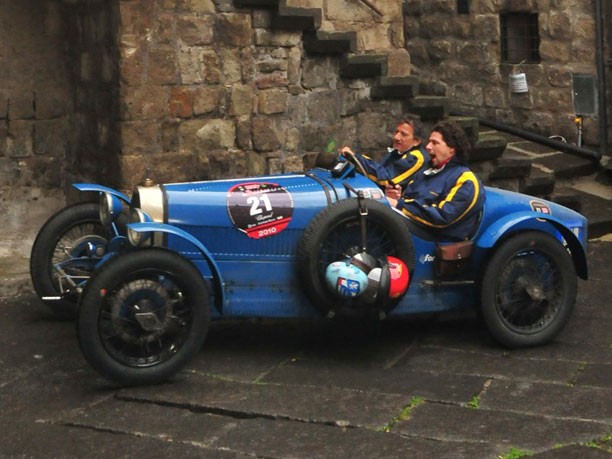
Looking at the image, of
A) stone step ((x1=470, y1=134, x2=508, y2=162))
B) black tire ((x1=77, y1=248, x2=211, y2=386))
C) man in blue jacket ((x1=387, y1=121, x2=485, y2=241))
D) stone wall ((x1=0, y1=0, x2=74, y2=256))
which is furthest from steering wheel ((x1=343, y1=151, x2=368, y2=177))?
stone wall ((x1=0, y1=0, x2=74, y2=256))

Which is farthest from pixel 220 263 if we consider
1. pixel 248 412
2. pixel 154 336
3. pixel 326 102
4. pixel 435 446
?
pixel 326 102

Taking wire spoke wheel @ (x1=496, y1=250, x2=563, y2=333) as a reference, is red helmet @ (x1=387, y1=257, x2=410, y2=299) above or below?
above

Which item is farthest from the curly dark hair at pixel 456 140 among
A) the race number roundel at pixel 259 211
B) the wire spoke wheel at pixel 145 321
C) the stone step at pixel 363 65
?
the stone step at pixel 363 65

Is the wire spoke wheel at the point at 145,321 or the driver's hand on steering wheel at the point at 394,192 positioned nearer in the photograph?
the wire spoke wheel at the point at 145,321

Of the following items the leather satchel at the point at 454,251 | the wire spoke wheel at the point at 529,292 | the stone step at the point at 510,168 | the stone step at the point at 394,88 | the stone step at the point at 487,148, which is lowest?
the wire spoke wheel at the point at 529,292

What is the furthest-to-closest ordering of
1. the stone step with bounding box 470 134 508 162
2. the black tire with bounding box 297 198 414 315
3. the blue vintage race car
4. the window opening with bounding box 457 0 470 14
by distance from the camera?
the window opening with bounding box 457 0 470 14 < the stone step with bounding box 470 134 508 162 < the black tire with bounding box 297 198 414 315 < the blue vintage race car

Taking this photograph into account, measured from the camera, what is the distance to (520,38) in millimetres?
11742

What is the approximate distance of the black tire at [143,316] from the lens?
5793 millimetres

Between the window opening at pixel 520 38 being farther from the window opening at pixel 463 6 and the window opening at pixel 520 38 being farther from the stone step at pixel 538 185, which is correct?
the stone step at pixel 538 185

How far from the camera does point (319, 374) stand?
624cm

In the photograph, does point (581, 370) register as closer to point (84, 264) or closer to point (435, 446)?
point (435, 446)

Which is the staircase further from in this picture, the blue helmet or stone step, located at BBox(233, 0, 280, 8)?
the blue helmet

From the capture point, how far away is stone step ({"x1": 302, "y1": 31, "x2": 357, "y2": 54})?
8.88 metres

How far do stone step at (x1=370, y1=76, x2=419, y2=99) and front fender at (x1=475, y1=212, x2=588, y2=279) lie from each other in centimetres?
263
